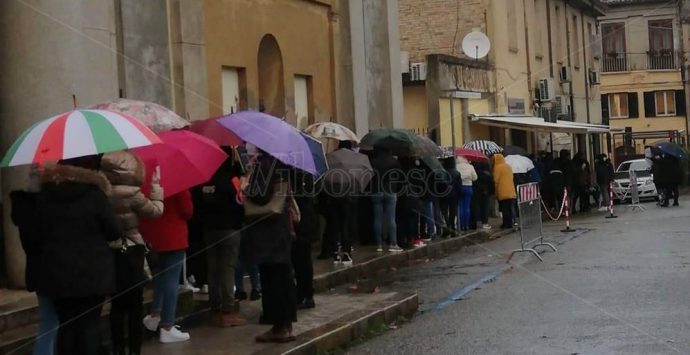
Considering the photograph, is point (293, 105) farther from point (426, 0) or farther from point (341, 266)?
point (426, 0)

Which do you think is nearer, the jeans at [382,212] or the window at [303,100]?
the jeans at [382,212]

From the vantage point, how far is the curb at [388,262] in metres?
14.5

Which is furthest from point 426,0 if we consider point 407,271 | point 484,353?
point 484,353

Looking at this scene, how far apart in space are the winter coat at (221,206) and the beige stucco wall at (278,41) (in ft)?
19.1

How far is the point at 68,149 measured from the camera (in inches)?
285

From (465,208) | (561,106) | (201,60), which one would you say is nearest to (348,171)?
(201,60)

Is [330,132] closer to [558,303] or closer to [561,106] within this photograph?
[558,303]

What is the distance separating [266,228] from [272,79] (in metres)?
9.45

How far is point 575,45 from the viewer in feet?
149

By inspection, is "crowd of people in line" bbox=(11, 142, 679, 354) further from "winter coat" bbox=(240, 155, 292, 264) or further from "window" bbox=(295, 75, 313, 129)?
"window" bbox=(295, 75, 313, 129)

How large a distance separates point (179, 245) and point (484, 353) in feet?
9.29

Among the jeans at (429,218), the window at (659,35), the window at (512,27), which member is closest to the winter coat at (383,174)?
the jeans at (429,218)

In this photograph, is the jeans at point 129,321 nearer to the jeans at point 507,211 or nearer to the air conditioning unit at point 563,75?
the jeans at point 507,211

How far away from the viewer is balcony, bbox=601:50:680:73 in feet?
208
